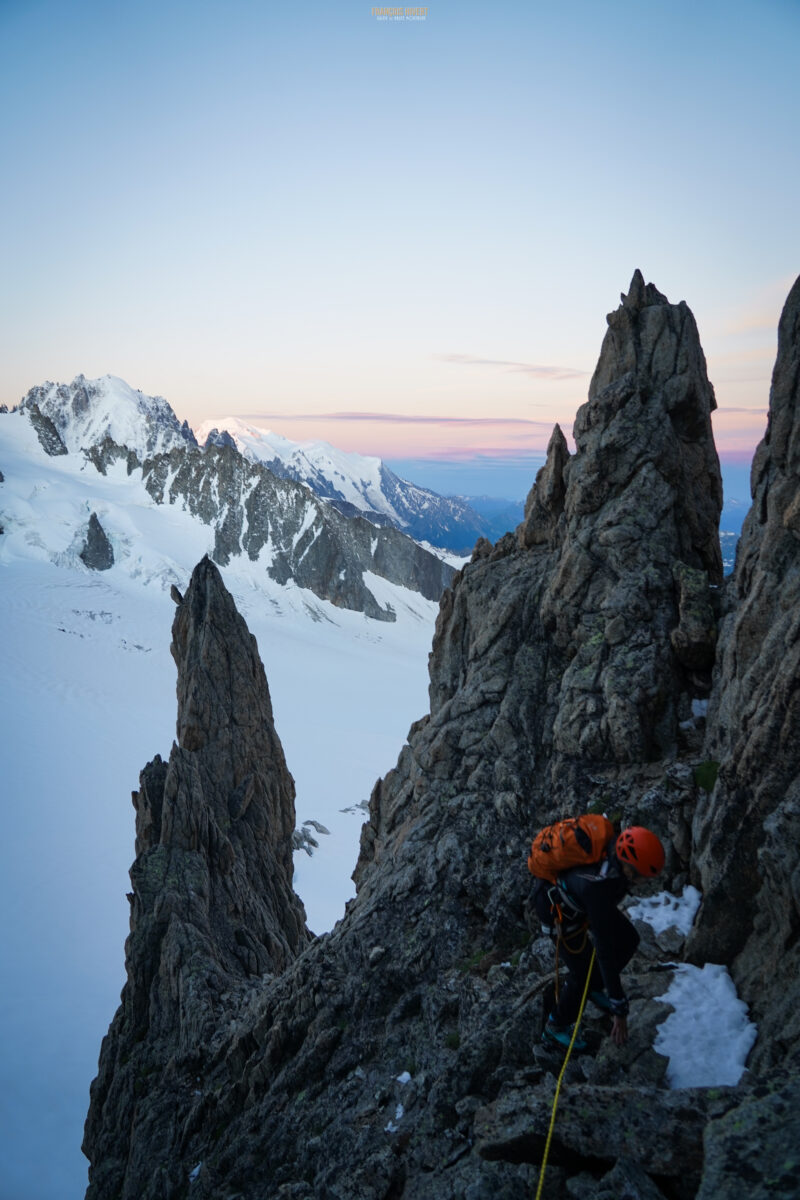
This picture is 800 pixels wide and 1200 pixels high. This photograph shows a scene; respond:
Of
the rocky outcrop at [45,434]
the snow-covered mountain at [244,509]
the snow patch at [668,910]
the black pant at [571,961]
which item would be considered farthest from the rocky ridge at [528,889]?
the rocky outcrop at [45,434]

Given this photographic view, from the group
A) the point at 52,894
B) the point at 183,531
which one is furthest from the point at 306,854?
the point at 183,531

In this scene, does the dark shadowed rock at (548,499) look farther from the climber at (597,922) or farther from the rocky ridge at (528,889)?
the climber at (597,922)

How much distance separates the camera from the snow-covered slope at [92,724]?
91.8ft

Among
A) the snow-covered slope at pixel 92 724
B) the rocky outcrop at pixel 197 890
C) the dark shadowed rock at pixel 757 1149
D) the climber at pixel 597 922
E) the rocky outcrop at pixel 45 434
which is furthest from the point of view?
the rocky outcrop at pixel 45 434

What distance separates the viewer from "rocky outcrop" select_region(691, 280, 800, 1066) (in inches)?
297

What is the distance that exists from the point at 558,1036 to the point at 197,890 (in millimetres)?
16542

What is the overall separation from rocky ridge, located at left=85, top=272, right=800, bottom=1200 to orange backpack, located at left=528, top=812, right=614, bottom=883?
6.80ft

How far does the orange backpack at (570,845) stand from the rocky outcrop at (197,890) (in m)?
11.1

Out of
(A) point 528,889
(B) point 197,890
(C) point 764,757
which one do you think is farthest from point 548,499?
(B) point 197,890

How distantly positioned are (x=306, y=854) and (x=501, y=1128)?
41.6m

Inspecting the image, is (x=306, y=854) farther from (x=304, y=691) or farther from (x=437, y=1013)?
(x=304, y=691)

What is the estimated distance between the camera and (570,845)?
23.9 ft

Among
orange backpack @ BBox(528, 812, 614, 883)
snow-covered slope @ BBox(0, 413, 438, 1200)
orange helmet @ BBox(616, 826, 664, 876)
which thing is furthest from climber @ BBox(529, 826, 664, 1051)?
snow-covered slope @ BBox(0, 413, 438, 1200)

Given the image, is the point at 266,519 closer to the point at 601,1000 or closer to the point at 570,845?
the point at 570,845
